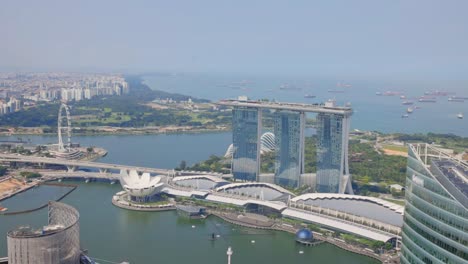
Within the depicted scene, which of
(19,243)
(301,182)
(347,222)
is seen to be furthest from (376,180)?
(19,243)

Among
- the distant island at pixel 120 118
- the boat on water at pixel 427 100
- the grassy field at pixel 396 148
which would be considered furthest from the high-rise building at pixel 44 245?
the boat on water at pixel 427 100

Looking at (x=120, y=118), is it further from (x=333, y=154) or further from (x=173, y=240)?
(x=173, y=240)

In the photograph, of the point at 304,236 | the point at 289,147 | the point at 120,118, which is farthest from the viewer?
the point at 120,118

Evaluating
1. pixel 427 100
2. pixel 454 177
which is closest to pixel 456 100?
pixel 427 100

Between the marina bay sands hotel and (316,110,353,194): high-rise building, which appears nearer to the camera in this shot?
(316,110,353,194): high-rise building

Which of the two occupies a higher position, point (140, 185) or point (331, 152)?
point (331, 152)

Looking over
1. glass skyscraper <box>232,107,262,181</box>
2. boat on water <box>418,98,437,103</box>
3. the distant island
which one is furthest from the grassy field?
boat on water <box>418,98,437,103</box>

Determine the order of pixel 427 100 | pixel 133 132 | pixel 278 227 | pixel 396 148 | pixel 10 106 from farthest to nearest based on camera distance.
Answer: pixel 427 100
pixel 10 106
pixel 133 132
pixel 396 148
pixel 278 227

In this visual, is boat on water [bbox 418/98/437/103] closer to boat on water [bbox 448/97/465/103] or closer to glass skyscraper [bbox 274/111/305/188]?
boat on water [bbox 448/97/465/103]
